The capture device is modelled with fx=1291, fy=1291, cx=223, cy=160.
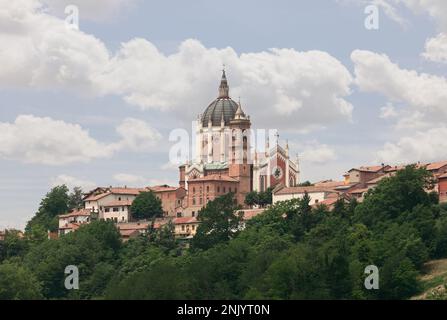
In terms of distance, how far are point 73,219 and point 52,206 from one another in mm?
7844

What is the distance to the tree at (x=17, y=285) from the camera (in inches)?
3002

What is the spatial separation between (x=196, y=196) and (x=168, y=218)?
5248mm

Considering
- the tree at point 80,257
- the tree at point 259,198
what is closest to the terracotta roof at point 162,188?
the tree at point 259,198

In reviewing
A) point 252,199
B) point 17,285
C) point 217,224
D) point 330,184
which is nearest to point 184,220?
point 252,199

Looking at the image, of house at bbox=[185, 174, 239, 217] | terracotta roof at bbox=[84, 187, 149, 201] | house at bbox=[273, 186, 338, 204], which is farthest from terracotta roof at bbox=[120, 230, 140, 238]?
terracotta roof at bbox=[84, 187, 149, 201]

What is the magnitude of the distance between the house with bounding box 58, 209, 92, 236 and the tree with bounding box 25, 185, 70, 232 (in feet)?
10.0

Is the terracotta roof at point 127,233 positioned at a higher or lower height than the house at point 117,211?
lower

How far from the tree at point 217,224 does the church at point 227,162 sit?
1531cm

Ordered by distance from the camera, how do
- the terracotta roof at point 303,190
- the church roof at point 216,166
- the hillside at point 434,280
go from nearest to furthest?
the hillside at point 434,280
the terracotta roof at point 303,190
the church roof at point 216,166

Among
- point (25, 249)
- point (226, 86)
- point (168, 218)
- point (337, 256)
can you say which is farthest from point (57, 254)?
point (226, 86)

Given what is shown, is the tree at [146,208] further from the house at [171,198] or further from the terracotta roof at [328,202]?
the terracotta roof at [328,202]

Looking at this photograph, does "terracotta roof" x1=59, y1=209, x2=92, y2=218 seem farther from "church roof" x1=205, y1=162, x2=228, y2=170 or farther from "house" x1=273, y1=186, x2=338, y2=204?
"house" x1=273, y1=186, x2=338, y2=204

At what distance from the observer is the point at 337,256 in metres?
67.4

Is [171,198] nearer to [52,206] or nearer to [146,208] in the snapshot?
[146,208]
